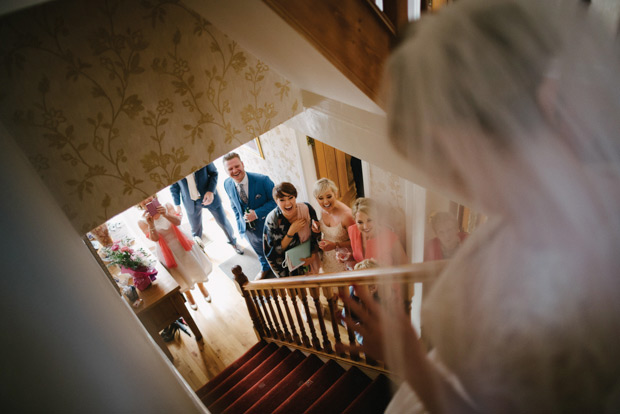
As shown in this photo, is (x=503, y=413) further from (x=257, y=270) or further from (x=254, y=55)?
(x=257, y=270)

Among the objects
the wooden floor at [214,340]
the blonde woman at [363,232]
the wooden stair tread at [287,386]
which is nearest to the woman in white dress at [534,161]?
the blonde woman at [363,232]

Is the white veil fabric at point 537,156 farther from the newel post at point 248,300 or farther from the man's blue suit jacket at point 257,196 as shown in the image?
the man's blue suit jacket at point 257,196

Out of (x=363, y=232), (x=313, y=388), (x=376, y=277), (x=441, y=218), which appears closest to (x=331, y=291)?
(x=376, y=277)

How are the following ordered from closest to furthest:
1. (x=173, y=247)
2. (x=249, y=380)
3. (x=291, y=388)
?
(x=291, y=388) → (x=249, y=380) → (x=173, y=247)

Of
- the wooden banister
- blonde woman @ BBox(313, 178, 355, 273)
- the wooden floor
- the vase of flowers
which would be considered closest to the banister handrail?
the wooden banister

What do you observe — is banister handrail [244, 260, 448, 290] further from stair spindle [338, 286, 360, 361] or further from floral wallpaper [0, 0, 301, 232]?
floral wallpaper [0, 0, 301, 232]

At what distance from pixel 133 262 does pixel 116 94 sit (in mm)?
2070

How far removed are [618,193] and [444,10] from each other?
44 cm

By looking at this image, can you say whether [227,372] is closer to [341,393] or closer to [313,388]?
[313,388]

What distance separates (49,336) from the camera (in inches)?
16.1

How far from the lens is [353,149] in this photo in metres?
1.74

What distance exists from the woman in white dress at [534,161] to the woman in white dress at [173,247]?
319 centimetres

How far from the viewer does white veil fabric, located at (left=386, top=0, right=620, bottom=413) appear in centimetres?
47

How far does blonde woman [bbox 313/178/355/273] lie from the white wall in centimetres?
226
